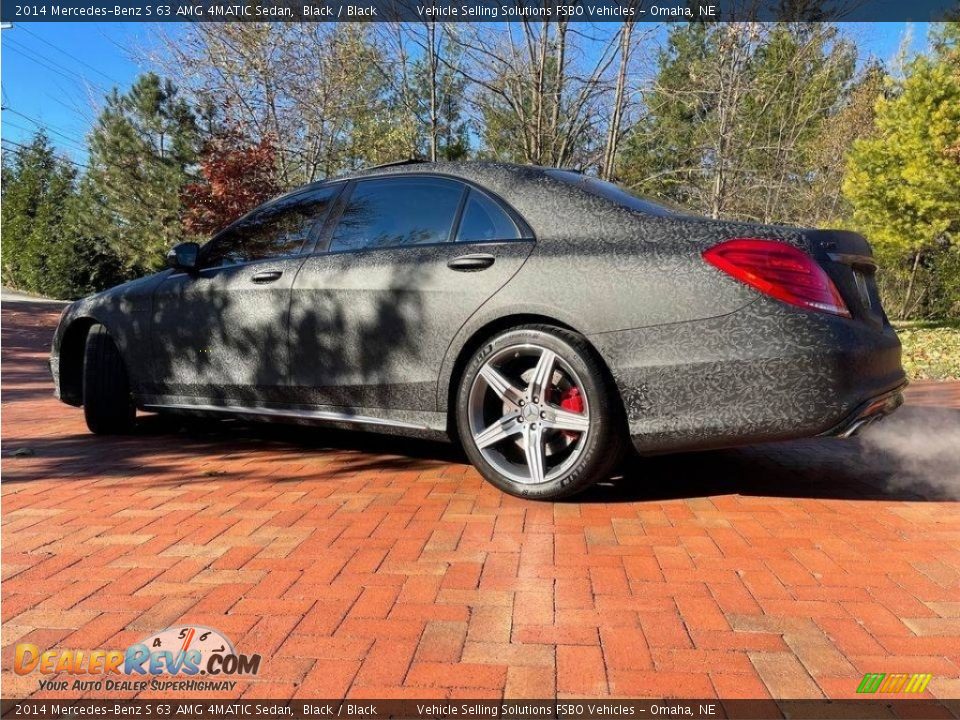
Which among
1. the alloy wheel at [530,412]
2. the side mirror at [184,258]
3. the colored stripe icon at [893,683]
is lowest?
the colored stripe icon at [893,683]

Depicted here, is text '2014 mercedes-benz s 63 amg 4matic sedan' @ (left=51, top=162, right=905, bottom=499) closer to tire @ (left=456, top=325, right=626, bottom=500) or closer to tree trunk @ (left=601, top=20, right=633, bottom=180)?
tire @ (left=456, top=325, right=626, bottom=500)

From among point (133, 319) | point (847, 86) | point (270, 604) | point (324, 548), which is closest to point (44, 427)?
point (133, 319)

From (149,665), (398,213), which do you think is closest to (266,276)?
(398,213)

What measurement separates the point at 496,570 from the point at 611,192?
186cm

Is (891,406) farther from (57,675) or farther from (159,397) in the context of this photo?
(159,397)

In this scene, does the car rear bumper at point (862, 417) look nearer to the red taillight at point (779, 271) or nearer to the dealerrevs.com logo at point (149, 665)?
the red taillight at point (779, 271)

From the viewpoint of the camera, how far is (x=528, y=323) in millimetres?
3395

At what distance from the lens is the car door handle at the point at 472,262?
3461 mm

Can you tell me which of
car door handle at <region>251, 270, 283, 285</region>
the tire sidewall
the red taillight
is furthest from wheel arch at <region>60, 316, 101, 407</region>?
the red taillight

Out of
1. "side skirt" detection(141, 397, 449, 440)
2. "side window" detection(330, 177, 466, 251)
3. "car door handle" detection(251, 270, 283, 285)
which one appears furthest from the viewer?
"car door handle" detection(251, 270, 283, 285)

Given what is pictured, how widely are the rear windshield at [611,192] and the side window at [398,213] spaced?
1.66 ft

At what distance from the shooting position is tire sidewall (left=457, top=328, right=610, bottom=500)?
Result: 3188 millimetres

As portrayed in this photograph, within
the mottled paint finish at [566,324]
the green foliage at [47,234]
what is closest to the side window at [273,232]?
the mottled paint finish at [566,324]

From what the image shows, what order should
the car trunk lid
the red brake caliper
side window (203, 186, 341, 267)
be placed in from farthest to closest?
side window (203, 186, 341, 267) < the red brake caliper < the car trunk lid
